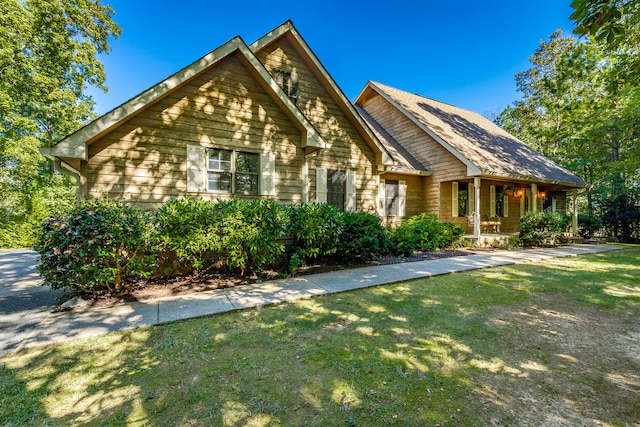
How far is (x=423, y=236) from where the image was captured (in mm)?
10242

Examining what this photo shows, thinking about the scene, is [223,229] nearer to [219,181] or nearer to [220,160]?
[219,181]

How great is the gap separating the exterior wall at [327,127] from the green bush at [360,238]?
2.26 metres

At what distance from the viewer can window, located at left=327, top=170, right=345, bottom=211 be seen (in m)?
9.84

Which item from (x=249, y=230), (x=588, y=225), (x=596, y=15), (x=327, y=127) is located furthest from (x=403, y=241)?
(x=588, y=225)

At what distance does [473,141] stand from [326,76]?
31.1 ft

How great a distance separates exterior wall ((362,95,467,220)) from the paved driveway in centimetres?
1358

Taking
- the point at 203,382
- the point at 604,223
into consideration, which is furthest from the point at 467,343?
the point at 604,223

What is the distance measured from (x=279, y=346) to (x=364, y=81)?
57.1 feet

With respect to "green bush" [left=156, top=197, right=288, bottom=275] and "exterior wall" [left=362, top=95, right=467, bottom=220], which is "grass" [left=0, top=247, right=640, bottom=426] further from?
"exterior wall" [left=362, top=95, right=467, bottom=220]

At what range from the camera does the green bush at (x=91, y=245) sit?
4484 mm

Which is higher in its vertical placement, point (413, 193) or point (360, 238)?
point (413, 193)

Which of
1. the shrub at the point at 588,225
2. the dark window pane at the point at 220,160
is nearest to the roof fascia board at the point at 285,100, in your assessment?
the dark window pane at the point at 220,160

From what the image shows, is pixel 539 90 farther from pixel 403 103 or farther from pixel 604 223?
pixel 403 103

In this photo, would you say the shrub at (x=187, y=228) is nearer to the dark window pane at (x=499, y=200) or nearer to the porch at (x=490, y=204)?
the porch at (x=490, y=204)
